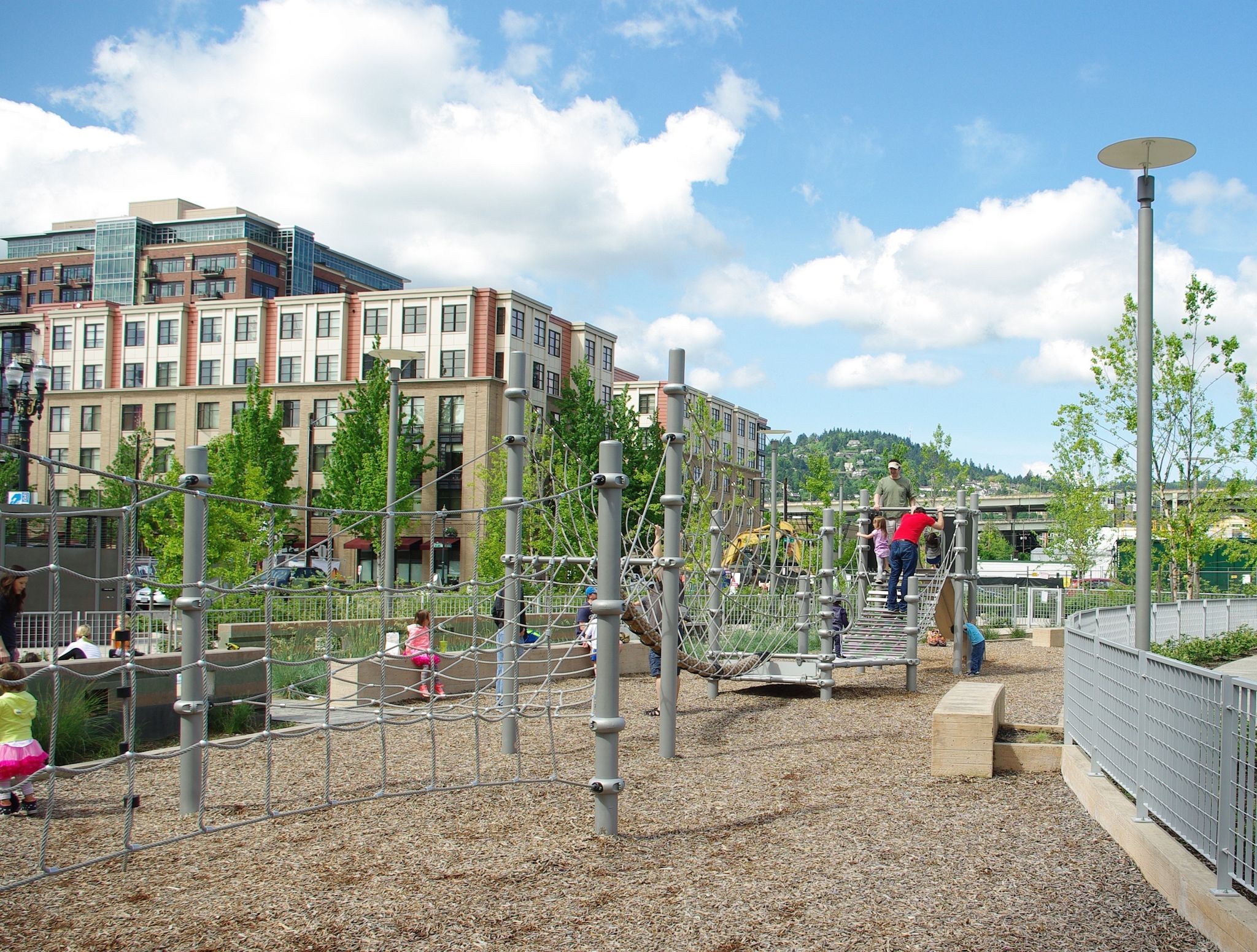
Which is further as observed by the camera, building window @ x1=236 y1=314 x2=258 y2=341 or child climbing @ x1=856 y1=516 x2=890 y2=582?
building window @ x1=236 y1=314 x2=258 y2=341

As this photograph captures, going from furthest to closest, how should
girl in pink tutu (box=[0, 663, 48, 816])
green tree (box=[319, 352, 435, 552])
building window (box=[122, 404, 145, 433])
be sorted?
1. building window (box=[122, 404, 145, 433])
2. green tree (box=[319, 352, 435, 552])
3. girl in pink tutu (box=[0, 663, 48, 816])

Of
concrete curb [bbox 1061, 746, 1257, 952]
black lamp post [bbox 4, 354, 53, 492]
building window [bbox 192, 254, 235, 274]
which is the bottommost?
concrete curb [bbox 1061, 746, 1257, 952]

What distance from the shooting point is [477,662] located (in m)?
8.32

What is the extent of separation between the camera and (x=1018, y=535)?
144m

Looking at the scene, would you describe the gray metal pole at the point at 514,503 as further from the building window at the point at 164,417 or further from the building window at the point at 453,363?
the building window at the point at 164,417

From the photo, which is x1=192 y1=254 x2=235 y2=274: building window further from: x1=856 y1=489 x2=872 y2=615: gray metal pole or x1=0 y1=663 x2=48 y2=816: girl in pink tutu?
x1=0 y1=663 x2=48 y2=816: girl in pink tutu

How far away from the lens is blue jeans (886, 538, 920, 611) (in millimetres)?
14703

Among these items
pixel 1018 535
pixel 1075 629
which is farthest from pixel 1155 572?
pixel 1018 535

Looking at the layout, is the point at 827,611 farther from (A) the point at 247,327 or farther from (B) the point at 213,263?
(B) the point at 213,263

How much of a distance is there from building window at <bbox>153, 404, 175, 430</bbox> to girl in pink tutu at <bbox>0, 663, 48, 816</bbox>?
61156 millimetres

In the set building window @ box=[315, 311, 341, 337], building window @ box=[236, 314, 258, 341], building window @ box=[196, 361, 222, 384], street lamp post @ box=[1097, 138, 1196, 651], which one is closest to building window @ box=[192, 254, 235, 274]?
building window @ box=[196, 361, 222, 384]

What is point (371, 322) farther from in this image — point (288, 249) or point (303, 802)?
point (303, 802)

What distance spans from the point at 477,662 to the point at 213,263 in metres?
75.3

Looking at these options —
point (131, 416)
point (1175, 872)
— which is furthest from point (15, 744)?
point (131, 416)
